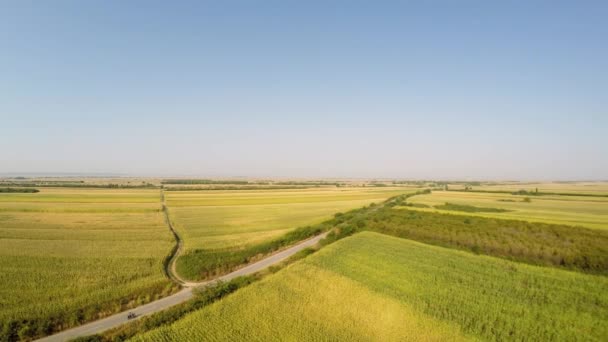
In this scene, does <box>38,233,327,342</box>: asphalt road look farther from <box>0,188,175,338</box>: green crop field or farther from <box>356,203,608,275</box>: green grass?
<box>356,203,608,275</box>: green grass

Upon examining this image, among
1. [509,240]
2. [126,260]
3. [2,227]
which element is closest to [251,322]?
[126,260]

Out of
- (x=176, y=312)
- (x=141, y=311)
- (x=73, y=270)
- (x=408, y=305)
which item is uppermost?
(x=73, y=270)

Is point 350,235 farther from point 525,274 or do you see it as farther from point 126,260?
point 126,260

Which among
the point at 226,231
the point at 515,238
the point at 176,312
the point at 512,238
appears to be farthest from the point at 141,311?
the point at 515,238

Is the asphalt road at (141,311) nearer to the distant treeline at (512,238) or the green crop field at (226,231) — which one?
the green crop field at (226,231)

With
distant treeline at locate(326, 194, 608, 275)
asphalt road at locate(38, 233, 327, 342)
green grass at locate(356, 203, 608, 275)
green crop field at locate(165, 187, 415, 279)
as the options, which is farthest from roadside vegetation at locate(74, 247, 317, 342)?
green grass at locate(356, 203, 608, 275)

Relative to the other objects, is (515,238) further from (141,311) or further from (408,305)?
(141,311)

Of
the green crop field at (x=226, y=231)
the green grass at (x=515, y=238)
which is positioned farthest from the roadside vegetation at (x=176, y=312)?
the green grass at (x=515, y=238)
